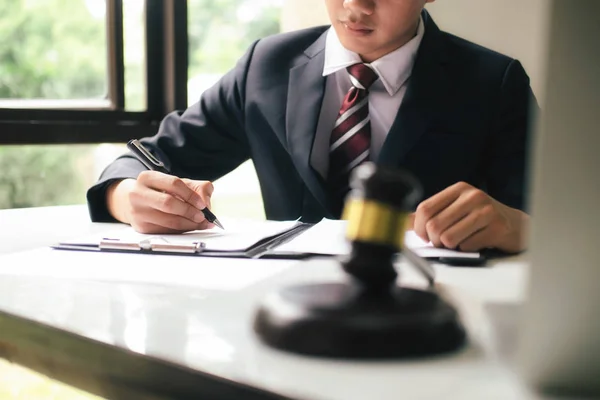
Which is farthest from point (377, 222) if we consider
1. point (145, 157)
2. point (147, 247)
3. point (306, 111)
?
point (306, 111)

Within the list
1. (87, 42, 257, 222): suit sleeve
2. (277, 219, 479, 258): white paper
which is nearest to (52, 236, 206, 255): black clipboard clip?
(277, 219, 479, 258): white paper

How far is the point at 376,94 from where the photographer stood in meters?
1.32

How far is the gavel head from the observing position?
37 centimetres

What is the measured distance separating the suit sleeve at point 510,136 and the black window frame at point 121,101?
1.32 metres

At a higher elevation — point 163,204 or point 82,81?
point 82,81

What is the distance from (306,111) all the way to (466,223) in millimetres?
622

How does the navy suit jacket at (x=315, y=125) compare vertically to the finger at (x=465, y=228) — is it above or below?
above

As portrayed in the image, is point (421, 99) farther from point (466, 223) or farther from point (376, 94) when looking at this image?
point (466, 223)

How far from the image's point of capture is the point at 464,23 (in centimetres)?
181

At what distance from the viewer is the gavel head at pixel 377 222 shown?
0.37 metres

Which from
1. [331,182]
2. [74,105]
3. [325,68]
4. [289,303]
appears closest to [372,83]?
[325,68]

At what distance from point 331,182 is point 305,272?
25.7 inches

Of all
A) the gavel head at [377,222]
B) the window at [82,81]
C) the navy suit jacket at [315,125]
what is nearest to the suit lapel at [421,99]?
the navy suit jacket at [315,125]

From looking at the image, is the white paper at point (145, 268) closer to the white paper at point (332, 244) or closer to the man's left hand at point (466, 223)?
the white paper at point (332, 244)
